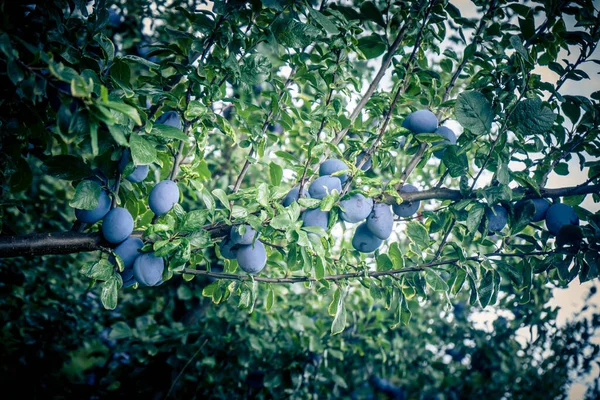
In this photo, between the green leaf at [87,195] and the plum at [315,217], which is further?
the plum at [315,217]

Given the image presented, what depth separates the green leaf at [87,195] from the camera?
1010 millimetres

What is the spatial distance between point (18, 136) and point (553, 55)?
179 cm

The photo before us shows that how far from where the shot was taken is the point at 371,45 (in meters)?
1.34

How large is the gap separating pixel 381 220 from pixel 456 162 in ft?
0.99

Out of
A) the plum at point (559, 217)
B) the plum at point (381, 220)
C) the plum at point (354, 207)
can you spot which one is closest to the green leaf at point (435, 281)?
the plum at point (381, 220)

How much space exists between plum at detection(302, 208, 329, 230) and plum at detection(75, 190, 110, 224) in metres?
0.61

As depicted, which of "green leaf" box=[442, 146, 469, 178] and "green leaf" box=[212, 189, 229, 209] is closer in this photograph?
"green leaf" box=[212, 189, 229, 209]

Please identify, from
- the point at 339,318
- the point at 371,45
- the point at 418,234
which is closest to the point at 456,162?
the point at 418,234

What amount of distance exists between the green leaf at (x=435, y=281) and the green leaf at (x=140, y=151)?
2.98 feet

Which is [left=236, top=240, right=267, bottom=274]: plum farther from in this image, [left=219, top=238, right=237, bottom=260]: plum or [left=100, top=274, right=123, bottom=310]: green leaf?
[left=100, top=274, right=123, bottom=310]: green leaf

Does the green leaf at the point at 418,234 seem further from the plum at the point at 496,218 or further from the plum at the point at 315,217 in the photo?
the plum at the point at 315,217

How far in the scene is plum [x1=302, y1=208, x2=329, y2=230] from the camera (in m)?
1.14

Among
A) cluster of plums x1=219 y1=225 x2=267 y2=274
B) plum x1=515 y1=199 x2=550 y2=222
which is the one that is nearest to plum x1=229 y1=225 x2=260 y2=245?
cluster of plums x1=219 y1=225 x2=267 y2=274

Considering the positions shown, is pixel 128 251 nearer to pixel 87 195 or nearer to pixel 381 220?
pixel 87 195
